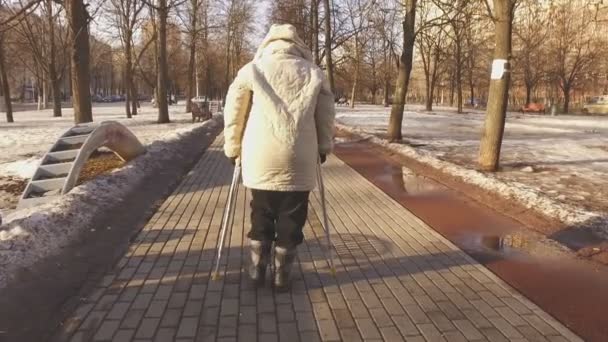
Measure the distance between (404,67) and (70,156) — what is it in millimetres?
12201

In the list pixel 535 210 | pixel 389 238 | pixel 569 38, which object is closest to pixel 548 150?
pixel 535 210

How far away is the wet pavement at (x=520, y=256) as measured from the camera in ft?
14.3

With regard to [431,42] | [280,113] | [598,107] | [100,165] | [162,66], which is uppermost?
[431,42]

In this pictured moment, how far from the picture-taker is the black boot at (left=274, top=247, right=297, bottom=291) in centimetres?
447

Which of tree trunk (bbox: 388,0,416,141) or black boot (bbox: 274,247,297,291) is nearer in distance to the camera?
black boot (bbox: 274,247,297,291)

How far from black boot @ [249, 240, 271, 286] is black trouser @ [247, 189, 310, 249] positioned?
13cm

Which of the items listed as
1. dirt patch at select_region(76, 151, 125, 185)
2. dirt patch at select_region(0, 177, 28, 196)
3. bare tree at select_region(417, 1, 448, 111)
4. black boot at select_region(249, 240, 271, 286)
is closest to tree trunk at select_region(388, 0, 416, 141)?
bare tree at select_region(417, 1, 448, 111)

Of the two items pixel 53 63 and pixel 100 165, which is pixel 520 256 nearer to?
pixel 100 165

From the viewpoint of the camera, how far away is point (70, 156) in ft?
30.6

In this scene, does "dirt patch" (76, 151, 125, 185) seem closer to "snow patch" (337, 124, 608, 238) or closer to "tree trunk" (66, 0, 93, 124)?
"tree trunk" (66, 0, 93, 124)

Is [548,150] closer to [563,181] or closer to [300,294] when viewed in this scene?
[563,181]

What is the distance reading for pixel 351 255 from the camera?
5.66m

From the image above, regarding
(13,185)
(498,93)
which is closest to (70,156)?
(13,185)

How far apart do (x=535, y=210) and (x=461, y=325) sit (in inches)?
170
